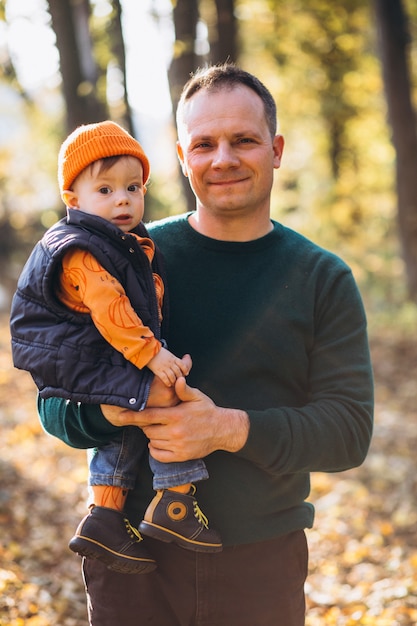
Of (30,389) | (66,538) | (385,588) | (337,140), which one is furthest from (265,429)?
(337,140)

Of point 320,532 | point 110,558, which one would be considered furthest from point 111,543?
point 320,532

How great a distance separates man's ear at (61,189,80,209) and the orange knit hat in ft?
0.09

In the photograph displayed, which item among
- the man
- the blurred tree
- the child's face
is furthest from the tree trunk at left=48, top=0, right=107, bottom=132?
the child's face

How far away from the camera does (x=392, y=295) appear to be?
569 inches

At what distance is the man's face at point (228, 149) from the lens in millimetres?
2576

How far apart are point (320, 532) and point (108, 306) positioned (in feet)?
14.1

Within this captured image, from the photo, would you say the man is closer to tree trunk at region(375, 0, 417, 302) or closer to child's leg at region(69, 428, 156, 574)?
child's leg at region(69, 428, 156, 574)

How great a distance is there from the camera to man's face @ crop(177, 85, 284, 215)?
101 inches

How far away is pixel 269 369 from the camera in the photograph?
2.52 metres

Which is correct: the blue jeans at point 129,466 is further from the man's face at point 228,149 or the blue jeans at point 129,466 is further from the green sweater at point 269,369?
the man's face at point 228,149

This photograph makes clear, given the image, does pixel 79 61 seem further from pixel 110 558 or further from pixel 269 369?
pixel 110 558

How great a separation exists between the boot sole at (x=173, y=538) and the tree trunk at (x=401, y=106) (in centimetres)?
1030

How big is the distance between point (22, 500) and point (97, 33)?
9.15m

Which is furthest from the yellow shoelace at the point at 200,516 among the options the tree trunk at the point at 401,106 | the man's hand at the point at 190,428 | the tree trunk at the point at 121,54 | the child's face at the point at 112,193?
the tree trunk at the point at 401,106
